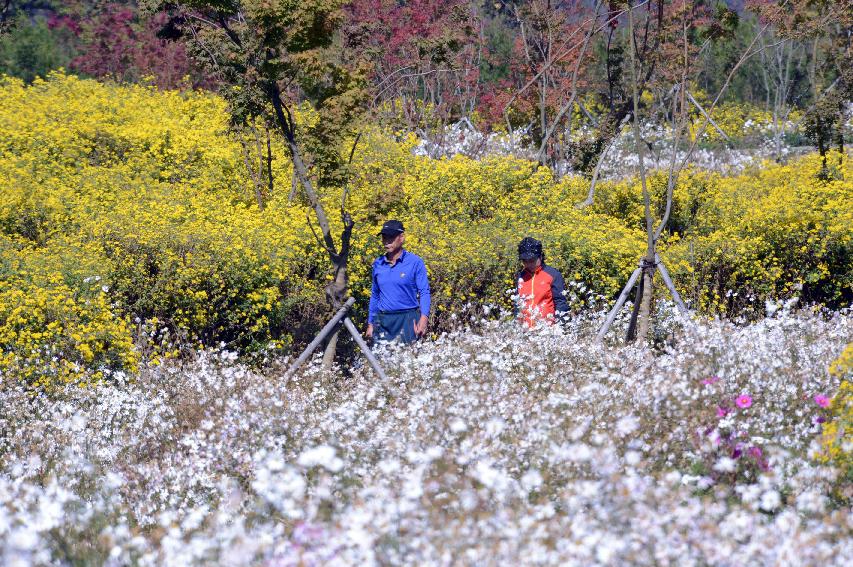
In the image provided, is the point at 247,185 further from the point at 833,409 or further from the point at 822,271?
the point at 833,409

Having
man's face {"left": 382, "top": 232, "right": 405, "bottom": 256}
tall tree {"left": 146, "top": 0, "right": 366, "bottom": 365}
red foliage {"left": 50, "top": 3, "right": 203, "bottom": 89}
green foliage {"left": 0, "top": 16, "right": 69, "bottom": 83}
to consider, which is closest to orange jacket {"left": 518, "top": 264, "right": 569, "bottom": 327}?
man's face {"left": 382, "top": 232, "right": 405, "bottom": 256}

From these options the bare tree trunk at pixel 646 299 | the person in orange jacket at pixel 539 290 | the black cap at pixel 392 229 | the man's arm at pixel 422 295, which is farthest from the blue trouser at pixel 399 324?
the bare tree trunk at pixel 646 299

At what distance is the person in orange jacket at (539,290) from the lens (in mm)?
7164

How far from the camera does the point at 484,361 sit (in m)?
6.41

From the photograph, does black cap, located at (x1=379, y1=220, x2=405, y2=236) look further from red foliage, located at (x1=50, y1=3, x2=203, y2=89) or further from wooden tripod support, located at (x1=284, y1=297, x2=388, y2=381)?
red foliage, located at (x1=50, y1=3, x2=203, y2=89)

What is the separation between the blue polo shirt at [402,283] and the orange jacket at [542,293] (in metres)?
0.72

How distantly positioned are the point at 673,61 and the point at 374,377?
6845 mm

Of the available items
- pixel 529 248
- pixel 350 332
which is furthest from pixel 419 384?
pixel 529 248

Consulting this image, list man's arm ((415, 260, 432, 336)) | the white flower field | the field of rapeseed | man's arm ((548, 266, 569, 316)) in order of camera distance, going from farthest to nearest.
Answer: man's arm ((548, 266, 569, 316)) → man's arm ((415, 260, 432, 336)) → the field of rapeseed → the white flower field

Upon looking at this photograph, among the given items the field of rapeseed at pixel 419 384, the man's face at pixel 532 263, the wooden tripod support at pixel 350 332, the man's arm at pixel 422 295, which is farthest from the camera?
the man's face at pixel 532 263

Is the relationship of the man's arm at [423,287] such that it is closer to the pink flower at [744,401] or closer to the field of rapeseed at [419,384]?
the field of rapeseed at [419,384]

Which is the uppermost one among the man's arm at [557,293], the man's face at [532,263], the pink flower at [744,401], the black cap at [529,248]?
the black cap at [529,248]

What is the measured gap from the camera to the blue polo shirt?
279 inches

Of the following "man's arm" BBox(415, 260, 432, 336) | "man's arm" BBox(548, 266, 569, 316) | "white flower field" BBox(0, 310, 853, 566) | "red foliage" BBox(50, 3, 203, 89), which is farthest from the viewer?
"red foliage" BBox(50, 3, 203, 89)
